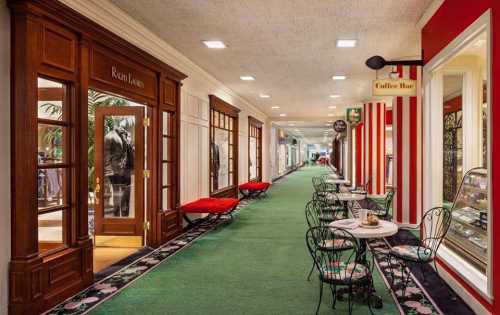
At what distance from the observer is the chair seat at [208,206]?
259 inches

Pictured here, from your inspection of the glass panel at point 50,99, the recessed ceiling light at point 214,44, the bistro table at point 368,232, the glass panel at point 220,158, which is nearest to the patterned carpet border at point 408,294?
the bistro table at point 368,232

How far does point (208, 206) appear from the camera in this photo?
Result: 6789mm

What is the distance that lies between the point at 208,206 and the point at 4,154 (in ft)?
13.3

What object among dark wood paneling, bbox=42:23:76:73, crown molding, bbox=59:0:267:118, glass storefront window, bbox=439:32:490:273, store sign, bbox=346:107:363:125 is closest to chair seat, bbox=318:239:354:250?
glass storefront window, bbox=439:32:490:273

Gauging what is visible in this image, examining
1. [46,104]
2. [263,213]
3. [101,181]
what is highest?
[46,104]

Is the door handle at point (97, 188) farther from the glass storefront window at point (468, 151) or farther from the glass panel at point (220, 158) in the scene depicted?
the glass storefront window at point (468, 151)

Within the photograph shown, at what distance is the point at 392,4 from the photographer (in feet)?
14.0

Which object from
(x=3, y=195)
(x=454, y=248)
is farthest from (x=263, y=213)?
(x=3, y=195)

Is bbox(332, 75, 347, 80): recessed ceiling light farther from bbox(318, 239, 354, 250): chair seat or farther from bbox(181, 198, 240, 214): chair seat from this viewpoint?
bbox(318, 239, 354, 250): chair seat

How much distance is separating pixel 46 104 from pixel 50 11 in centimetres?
83

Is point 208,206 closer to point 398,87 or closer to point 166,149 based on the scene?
point 166,149

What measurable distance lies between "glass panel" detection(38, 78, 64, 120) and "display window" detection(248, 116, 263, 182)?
1001 cm

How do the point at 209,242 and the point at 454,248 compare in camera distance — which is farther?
the point at 209,242

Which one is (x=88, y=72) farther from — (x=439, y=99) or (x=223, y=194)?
(x=223, y=194)
